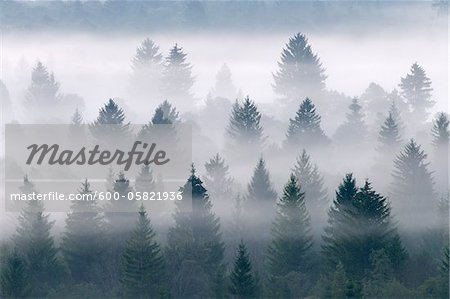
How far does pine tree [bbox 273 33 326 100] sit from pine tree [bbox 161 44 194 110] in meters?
12.5

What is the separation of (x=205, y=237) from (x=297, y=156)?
3281 centimetres

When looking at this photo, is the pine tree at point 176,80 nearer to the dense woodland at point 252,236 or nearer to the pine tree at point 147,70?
the pine tree at point 147,70

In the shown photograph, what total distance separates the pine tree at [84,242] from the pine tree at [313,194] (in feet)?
58.0

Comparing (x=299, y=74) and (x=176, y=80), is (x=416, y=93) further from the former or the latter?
(x=176, y=80)

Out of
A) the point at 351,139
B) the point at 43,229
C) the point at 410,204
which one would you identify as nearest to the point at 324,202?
the point at 410,204

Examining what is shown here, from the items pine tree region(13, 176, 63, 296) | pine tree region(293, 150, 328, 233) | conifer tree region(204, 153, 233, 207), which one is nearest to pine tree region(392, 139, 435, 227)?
pine tree region(293, 150, 328, 233)

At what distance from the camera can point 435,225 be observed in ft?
373

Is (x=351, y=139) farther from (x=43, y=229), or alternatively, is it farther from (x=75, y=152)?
(x=43, y=229)

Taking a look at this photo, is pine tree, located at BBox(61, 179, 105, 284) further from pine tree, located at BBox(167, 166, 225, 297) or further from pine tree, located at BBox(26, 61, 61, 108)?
pine tree, located at BBox(26, 61, 61, 108)

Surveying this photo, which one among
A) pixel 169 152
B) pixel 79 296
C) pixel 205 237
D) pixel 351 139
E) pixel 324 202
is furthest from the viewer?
pixel 351 139

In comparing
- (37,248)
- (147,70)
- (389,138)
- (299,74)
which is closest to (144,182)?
(37,248)

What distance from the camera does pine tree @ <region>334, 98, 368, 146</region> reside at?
159m

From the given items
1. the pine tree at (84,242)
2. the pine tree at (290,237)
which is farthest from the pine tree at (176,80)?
the pine tree at (290,237)

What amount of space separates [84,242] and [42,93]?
3145 inches
